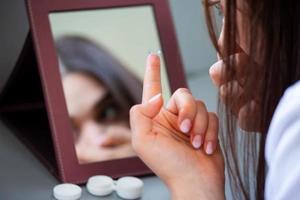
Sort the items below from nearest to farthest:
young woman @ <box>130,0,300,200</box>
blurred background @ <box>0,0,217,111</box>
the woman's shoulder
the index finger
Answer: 1. the woman's shoulder
2. young woman @ <box>130,0,300,200</box>
3. the index finger
4. blurred background @ <box>0,0,217,111</box>

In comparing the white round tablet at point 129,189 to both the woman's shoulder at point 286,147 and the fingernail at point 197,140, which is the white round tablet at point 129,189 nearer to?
the fingernail at point 197,140

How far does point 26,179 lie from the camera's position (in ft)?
2.23

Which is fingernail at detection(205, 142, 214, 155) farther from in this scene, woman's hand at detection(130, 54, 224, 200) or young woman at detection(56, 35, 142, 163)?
young woman at detection(56, 35, 142, 163)

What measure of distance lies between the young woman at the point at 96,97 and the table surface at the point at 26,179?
0.16 feet

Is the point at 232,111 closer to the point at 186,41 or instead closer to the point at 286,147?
the point at 286,147

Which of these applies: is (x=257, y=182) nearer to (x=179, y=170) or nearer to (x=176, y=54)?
(x=179, y=170)

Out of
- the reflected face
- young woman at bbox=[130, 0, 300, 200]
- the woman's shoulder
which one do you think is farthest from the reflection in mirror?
the woman's shoulder

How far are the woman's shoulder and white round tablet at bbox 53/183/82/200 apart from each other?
29cm

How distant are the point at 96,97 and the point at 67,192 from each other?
137 millimetres

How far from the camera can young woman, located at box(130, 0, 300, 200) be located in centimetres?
50

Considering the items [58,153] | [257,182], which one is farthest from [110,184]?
[257,182]

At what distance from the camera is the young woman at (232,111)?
0.50 m

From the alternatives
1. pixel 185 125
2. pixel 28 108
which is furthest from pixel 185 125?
pixel 28 108

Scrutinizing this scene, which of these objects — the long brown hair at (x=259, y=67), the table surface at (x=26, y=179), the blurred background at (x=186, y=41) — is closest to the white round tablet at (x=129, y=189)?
the table surface at (x=26, y=179)
